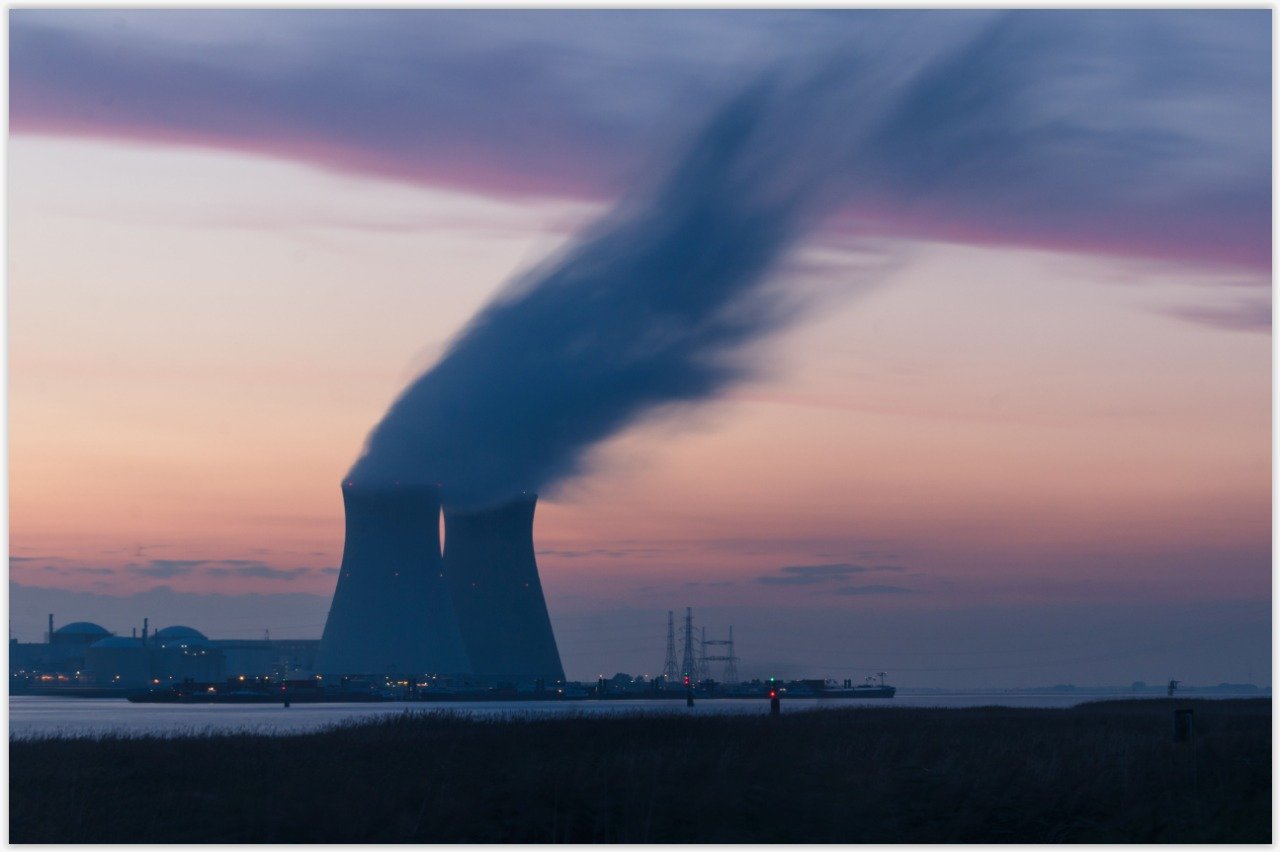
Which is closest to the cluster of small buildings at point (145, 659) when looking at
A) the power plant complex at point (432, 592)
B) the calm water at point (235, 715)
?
the calm water at point (235, 715)

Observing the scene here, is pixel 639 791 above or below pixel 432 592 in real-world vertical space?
above

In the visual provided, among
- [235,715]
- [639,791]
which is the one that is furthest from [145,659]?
[639,791]

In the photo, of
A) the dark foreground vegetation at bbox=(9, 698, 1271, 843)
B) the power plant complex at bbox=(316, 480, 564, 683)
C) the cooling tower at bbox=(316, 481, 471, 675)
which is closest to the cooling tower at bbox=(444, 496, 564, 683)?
the power plant complex at bbox=(316, 480, 564, 683)

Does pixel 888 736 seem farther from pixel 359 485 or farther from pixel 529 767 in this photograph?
pixel 359 485

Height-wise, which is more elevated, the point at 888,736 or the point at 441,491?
the point at 441,491

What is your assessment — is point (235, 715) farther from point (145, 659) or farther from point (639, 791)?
point (145, 659)

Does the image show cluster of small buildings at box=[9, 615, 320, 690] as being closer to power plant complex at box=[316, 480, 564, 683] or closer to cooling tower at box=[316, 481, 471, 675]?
power plant complex at box=[316, 480, 564, 683]

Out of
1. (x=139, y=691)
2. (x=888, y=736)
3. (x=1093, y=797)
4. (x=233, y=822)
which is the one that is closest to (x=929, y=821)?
(x=1093, y=797)
